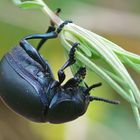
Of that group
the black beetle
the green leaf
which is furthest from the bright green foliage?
the black beetle

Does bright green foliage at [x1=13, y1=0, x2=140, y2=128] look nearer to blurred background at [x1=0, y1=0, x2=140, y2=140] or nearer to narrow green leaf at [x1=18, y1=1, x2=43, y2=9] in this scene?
narrow green leaf at [x1=18, y1=1, x2=43, y2=9]

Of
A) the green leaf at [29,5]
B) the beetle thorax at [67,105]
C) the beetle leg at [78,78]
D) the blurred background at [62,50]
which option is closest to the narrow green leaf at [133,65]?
the beetle leg at [78,78]

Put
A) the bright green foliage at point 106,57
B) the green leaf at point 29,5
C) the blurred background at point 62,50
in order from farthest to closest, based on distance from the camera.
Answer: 1. the blurred background at point 62,50
2. the green leaf at point 29,5
3. the bright green foliage at point 106,57

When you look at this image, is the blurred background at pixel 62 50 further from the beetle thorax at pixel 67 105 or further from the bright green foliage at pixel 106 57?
the bright green foliage at pixel 106 57

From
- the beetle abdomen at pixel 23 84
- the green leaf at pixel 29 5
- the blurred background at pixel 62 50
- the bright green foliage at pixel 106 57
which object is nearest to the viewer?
the bright green foliage at pixel 106 57

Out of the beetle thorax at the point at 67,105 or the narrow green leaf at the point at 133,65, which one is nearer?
the narrow green leaf at the point at 133,65

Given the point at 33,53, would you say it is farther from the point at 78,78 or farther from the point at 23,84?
the point at 78,78

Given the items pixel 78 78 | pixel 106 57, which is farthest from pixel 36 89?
pixel 106 57
